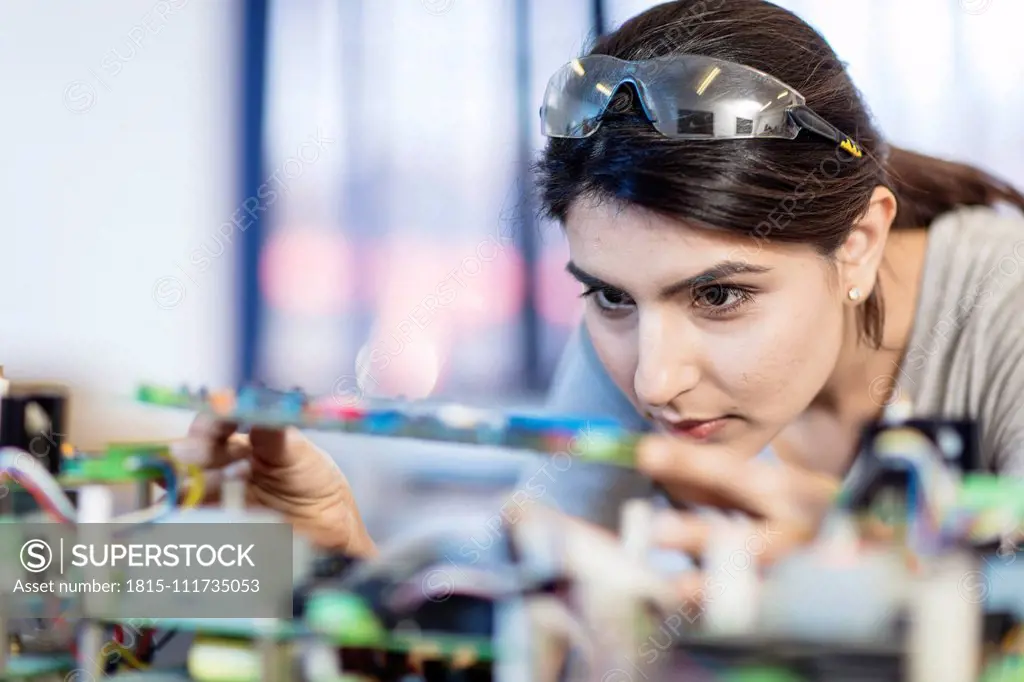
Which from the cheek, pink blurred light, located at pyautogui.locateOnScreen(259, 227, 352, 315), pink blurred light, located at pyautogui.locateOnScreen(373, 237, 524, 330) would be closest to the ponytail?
the cheek

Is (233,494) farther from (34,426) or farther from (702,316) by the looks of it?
(702,316)

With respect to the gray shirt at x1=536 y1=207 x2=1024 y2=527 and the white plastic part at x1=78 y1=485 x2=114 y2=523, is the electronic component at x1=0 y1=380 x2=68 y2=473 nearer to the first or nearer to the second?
the white plastic part at x1=78 y1=485 x2=114 y2=523

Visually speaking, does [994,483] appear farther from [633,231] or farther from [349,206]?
[349,206]

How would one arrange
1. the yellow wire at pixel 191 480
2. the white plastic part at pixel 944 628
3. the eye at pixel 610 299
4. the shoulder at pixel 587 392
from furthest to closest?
the shoulder at pixel 587 392
the eye at pixel 610 299
the yellow wire at pixel 191 480
the white plastic part at pixel 944 628

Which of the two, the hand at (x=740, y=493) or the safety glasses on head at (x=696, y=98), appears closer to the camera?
the hand at (x=740, y=493)

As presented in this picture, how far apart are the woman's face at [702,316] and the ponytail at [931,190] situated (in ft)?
0.73

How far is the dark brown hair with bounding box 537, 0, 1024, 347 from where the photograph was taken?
2.53ft

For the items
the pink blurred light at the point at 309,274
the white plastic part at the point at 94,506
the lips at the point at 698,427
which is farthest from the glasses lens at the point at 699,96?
the pink blurred light at the point at 309,274

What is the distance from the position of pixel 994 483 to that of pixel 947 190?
0.65m

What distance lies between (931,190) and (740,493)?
0.64 m

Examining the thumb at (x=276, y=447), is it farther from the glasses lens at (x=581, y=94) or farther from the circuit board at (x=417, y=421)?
the glasses lens at (x=581, y=94)

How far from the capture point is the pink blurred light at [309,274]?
244cm

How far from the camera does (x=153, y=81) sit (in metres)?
2.37

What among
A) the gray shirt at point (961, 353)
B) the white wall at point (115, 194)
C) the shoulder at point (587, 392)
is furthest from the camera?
the white wall at point (115, 194)
